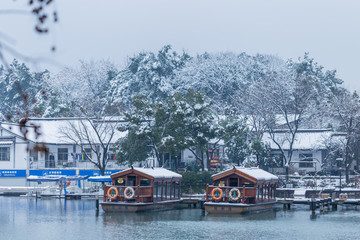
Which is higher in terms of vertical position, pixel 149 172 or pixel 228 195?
pixel 149 172

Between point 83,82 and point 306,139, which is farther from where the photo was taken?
point 83,82

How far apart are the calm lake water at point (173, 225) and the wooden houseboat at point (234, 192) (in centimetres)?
88

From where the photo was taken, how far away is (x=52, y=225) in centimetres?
3472

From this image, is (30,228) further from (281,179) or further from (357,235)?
(281,179)

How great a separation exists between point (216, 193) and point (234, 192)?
126cm

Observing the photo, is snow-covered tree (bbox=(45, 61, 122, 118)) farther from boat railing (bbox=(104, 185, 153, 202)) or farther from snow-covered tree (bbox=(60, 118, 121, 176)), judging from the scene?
boat railing (bbox=(104, 185, 153, 202))

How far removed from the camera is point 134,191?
1577 inches

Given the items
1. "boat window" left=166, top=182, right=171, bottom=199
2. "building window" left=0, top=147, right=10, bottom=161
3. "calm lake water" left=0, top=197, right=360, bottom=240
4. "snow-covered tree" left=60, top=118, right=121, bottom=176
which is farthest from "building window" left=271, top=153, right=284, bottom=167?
"building window" left=0, top=147, right=10, bottom=161

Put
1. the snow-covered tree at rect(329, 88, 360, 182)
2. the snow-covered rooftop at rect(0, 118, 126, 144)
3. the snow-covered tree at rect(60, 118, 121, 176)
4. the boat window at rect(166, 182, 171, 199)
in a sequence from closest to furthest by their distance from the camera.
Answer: the boat window at rect(166, 182, 171, 199) < the snow-covered tree at rect(329, 88, 360, 182) < the snow-covered tree at rect(60, 118, 121, 176) < the snow-covered rooftop at rect(0, 118, 126, 144)

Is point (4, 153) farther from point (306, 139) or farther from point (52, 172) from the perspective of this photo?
point (306, 139)

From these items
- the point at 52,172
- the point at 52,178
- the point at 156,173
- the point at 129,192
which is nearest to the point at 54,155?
the point at 52,172

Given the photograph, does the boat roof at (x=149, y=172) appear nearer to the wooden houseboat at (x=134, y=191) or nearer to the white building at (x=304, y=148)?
the wooden houseboat at (x=134, y=191)

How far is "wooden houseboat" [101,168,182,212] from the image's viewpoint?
131ft

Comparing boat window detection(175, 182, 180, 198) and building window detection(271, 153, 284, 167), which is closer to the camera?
boat window detection(175, 182, 180, 198)
